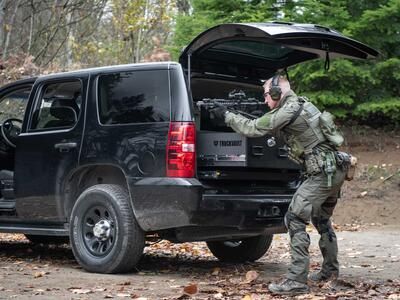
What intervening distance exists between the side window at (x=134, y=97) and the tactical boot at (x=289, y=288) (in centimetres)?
180

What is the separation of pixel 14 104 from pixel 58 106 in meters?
1.71

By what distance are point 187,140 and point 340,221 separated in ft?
22.6

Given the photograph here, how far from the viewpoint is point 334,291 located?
6.16m

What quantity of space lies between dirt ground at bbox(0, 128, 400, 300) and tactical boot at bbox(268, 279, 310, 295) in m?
0.08

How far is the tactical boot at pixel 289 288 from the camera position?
19.4 ft

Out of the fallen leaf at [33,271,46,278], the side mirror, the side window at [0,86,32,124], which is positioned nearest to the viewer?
the fallen leaf at [33,271,46,278]

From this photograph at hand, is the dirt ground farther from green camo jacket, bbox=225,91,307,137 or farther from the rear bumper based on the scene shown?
green camo jacket, bbox=225,91,307,137

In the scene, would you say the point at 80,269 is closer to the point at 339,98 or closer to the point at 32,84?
the point at 32,84

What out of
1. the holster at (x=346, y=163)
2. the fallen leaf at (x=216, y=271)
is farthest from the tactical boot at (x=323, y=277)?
the fallen leaf at (x=216, y=271)

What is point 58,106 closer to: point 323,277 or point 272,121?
point 272,121

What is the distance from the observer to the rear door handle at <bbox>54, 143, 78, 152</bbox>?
7.14 meters

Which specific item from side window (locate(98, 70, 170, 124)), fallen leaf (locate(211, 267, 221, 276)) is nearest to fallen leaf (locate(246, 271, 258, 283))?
fallen leaf (locate(211, 267, 221, 276))

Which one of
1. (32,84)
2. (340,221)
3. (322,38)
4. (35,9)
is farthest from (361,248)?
(35,9)

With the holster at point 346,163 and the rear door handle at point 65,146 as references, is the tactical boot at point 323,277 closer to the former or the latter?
the holster at point 346,163
